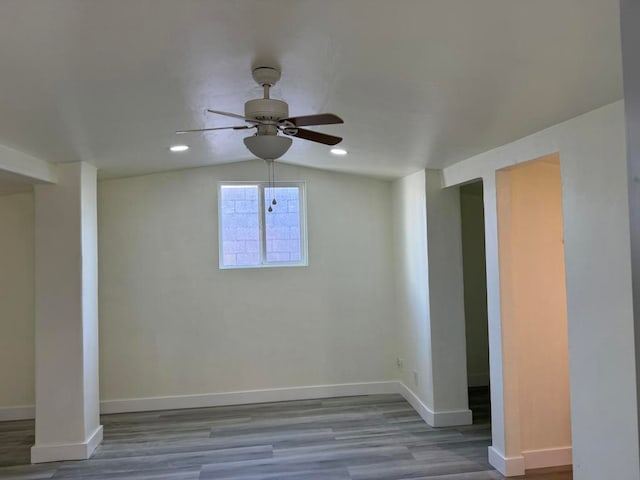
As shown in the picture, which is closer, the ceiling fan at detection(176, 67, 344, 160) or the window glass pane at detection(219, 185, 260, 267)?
the ceiling fan at detection(176, 67, 344, 160)

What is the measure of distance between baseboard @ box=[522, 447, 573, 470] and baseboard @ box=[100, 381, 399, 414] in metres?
1.97

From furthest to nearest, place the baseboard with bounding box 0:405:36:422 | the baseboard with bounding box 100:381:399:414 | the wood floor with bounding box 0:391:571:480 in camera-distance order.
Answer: the baseboard with bounding box 100:381:399:414
the baseboard with bounding box 0:405:36:422
the wood floor with bounding box 0:391:571:480

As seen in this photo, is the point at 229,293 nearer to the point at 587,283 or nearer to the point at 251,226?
the point at 251,226

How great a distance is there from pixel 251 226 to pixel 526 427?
3235mm

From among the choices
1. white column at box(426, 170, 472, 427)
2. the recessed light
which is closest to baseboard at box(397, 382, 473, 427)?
white column at box(426, 170, 472, 427)

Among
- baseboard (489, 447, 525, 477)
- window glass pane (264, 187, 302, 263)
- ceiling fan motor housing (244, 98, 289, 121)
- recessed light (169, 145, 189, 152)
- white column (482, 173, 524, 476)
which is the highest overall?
recessed light (169, 145, 189, 152)

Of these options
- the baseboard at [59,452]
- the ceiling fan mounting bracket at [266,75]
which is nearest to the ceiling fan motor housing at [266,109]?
the ceiling fan mounting bracket at [266,75]

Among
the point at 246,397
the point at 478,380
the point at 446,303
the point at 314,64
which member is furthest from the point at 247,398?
the point at 314,64

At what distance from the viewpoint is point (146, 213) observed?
16.0 feet

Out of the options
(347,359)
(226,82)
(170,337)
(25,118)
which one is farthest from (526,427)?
(25,118)

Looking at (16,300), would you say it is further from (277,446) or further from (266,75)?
(266,75)

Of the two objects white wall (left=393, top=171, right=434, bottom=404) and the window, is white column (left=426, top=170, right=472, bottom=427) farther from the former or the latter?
the window

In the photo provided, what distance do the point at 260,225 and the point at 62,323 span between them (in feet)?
7.15

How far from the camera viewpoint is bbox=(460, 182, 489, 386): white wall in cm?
543
